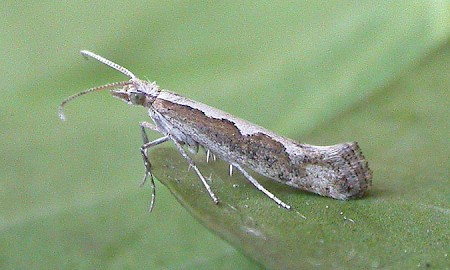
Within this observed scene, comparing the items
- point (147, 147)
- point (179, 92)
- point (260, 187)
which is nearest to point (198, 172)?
point (260, 187)

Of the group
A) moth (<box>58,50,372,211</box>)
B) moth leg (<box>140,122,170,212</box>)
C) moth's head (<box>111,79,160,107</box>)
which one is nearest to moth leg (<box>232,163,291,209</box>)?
moth (<box>58,50,372,211</box>)

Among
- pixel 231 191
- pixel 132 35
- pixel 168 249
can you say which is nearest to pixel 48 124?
pixel 132 35

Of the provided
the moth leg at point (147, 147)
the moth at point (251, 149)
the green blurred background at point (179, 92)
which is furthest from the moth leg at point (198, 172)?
the green blurred background at point (179, 92)

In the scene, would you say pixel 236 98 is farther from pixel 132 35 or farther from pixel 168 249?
pixel 168 249

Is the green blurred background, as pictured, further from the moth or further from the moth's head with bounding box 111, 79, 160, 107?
the moth's head with bounding box 111, 79, 160, 107

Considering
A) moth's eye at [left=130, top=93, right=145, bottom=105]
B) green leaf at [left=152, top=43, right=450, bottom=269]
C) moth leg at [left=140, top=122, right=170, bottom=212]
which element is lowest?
green leaf at [left=152, top=43, right=450, bottom=269]

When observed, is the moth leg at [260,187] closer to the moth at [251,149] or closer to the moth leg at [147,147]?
the moth at [251,149]
